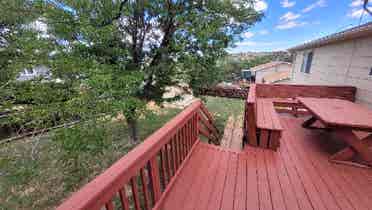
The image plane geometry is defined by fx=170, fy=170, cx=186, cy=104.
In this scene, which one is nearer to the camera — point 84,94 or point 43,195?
point 84,94

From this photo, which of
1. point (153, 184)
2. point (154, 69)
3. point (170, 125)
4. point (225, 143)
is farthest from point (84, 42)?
point (225, 143)

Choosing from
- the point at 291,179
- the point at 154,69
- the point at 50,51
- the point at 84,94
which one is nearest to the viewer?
the point at 291,179

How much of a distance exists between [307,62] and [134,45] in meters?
7.12

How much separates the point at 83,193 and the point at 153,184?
844 mm

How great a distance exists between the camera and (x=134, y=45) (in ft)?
17.1

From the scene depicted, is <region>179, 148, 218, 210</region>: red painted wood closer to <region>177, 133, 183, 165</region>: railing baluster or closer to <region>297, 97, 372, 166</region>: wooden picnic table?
<region>177, 133, 183, 165</region>: railing baluster

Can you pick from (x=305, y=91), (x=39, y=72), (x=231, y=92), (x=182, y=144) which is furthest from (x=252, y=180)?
(x=231, y=92)

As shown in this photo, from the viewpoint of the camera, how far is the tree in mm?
3572

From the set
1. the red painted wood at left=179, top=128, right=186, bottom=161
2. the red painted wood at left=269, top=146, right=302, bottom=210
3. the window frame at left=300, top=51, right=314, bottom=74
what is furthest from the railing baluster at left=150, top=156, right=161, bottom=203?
the window frame at left=300, top=51, right=314, bottom=74

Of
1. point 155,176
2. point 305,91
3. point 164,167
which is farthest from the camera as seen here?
point 305,91

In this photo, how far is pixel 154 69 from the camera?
4785 millimetres

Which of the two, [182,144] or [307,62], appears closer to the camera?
[182,144]

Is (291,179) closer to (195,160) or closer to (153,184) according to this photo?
(195,160)

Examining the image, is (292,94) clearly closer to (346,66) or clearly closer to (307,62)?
(346,66)
